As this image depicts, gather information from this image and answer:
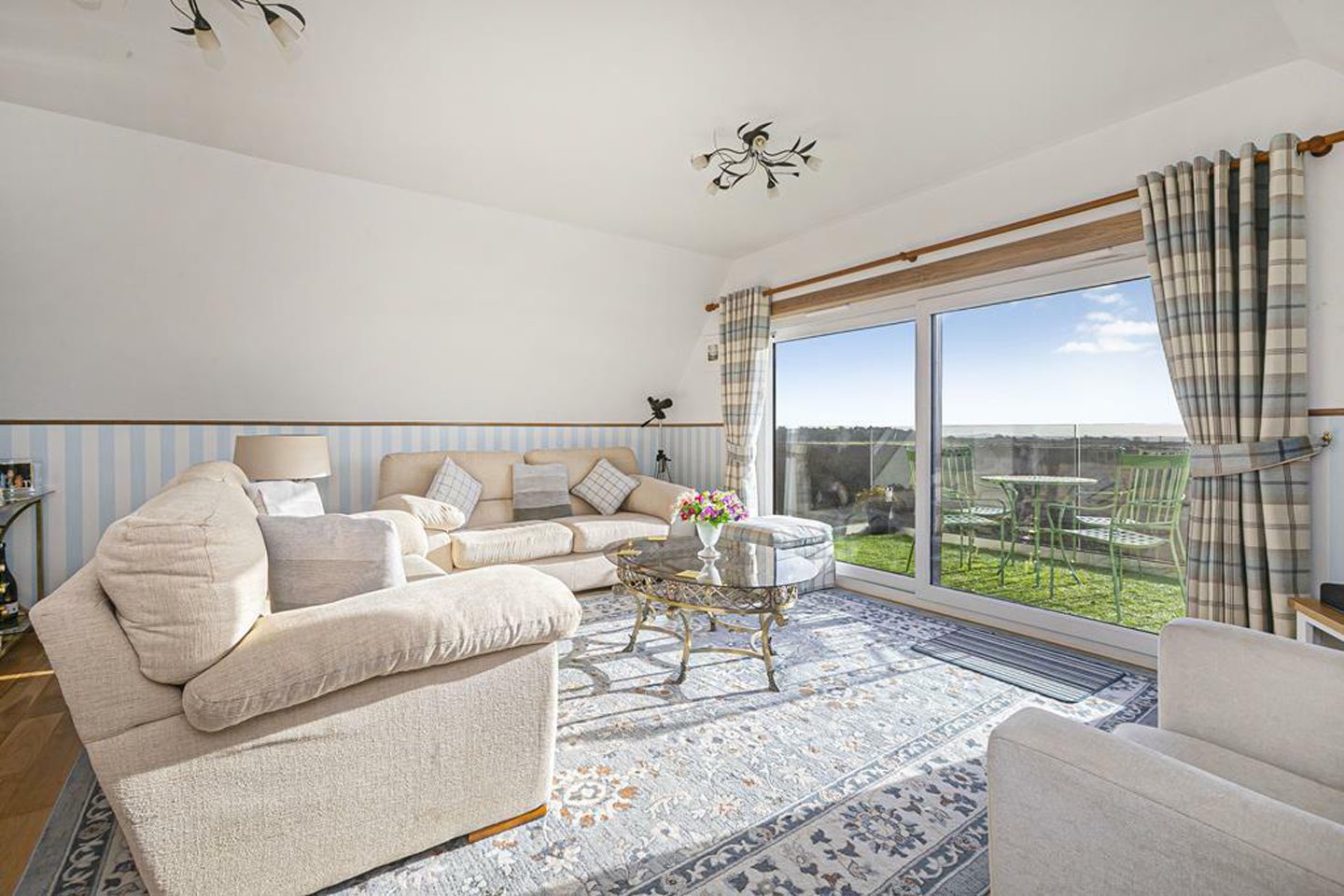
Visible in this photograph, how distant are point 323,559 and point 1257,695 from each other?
2491 mm

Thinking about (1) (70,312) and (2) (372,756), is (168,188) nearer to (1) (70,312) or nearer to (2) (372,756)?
(1) (70,312)

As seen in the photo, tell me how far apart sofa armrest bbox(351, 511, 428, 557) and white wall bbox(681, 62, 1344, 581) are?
134 inches

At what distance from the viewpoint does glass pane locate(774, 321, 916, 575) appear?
4066 millimetres

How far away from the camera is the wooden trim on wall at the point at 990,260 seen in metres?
2.91

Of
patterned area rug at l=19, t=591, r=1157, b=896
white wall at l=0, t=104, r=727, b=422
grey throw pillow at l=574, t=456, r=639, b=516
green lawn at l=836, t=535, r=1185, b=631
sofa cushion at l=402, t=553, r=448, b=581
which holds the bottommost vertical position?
patterned area rug at l=19, t=591, r=1157, b=896

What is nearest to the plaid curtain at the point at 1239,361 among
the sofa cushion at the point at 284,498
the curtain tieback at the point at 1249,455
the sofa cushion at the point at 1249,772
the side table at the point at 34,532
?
the curtain tieback at the point at 1249,455

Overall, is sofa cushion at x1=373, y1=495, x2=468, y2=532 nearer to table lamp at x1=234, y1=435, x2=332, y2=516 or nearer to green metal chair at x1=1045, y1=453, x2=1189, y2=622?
table lamp at x1=234, y1=435, x2=332, y2=516

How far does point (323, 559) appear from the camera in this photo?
193 centimetres

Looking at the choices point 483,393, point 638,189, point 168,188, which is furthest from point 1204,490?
point 168,188

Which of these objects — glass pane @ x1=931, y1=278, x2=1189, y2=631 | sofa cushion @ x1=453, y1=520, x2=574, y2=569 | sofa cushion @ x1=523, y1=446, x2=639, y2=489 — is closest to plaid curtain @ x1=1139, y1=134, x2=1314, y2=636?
glass pane @ x1=931, y1=278, x2=1189, y2=631

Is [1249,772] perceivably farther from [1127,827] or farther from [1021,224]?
[1021,224]

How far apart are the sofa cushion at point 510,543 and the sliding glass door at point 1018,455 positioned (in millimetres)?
2072

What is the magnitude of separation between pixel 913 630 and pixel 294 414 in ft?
13.8

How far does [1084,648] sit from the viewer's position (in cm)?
312
